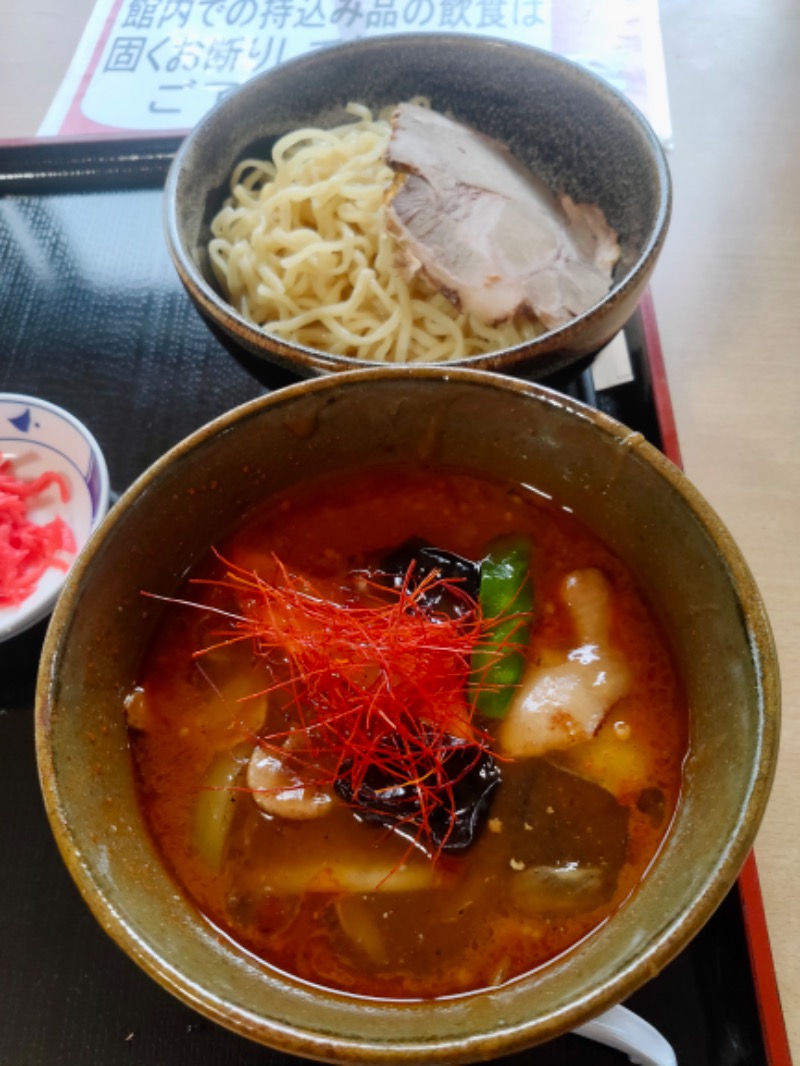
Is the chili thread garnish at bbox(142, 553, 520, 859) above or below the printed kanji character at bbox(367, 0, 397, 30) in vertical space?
below

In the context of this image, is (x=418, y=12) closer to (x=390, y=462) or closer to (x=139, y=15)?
(x=139, y=15)

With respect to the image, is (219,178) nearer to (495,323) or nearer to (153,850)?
(495,323)

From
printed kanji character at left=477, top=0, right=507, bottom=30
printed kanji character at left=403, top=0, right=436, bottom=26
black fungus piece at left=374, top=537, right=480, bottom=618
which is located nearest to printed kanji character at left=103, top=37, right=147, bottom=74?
printed kanji character at left=403, top=0, right=436, bottom=26

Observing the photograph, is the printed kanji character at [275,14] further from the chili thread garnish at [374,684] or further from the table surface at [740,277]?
the chili thread garnish at [374,684]

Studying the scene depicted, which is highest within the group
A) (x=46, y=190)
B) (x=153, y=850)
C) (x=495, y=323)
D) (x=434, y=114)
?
(x=434, y=114)

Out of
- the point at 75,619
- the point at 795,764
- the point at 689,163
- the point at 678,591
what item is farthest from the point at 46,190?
the point at 795,764

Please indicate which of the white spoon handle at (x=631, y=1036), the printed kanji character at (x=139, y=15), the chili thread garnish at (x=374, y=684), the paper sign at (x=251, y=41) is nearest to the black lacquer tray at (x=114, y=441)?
the white spoon handle at (x=631, y=1036)

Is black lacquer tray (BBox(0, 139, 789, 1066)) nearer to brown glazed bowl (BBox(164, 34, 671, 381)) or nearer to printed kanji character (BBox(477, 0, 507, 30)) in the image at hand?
brown glazed bowl (BBox(164, 34, 671, 381))
